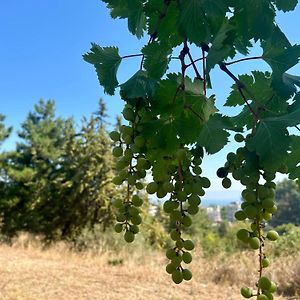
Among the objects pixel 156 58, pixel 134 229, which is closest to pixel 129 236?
pixel 134 229

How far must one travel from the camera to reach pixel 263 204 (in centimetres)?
78

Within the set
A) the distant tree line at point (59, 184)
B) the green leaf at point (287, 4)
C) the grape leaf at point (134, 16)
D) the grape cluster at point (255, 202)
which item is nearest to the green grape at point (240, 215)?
the grape cluster at point (255, 202)

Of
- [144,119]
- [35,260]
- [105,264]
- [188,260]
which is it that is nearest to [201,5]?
[144,119]

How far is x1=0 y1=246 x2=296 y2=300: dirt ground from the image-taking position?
566cm

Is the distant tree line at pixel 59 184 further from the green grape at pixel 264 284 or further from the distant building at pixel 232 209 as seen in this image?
the green grape at pixel 264 284

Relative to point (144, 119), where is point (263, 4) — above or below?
above

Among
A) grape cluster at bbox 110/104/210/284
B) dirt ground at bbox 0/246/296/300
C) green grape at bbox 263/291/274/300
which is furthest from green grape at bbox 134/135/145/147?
dirt ground at bbox 0/246/296/300

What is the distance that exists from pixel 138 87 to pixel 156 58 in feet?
0.39

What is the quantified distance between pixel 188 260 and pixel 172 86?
0.41m

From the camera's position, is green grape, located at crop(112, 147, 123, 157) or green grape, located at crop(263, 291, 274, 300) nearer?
green grape, located at crop(263, 291, 274, 300)

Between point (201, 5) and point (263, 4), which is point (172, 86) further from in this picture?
point (263, 4)

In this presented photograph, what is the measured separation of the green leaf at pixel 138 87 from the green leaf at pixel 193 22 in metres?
0.15

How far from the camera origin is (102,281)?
656 cm

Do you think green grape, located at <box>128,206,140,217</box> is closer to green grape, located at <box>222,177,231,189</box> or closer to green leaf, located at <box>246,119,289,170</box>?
green grape, located at <box>222,177,231,189</box>
